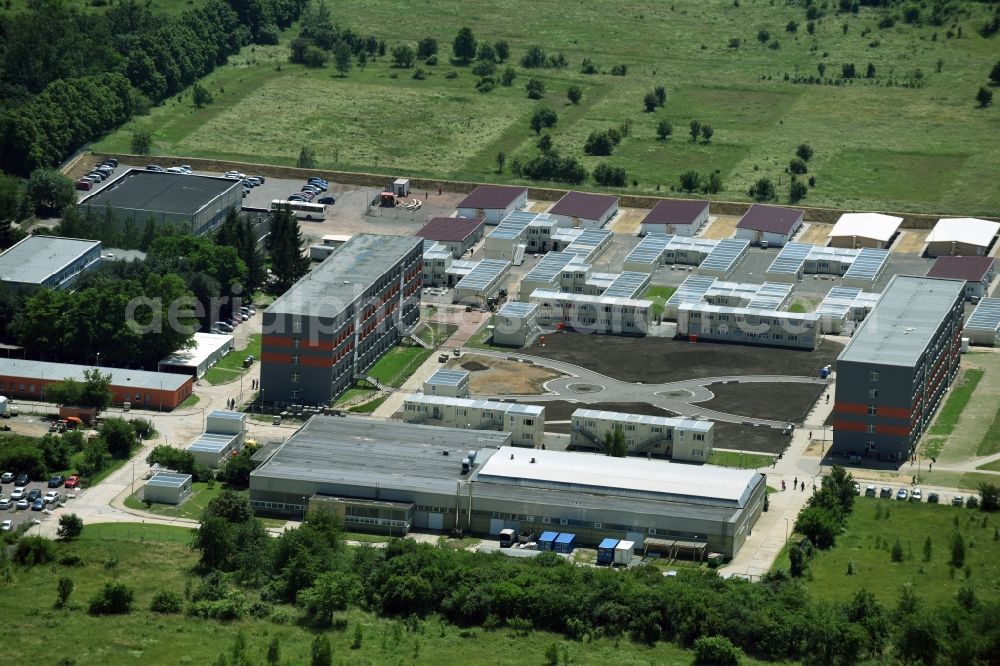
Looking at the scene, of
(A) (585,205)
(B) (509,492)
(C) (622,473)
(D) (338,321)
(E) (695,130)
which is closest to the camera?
(B) (509,492)

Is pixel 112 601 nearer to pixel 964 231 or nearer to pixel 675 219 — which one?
pixel 675 219

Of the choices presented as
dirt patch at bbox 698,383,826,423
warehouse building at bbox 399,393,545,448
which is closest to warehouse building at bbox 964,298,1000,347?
dirt patch at bbox 698,383,826,423

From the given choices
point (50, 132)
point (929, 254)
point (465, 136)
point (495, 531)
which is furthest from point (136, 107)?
point (495, 531)

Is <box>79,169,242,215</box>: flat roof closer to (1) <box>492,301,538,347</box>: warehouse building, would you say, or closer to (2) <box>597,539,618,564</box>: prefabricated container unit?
(1) <box>492,301,538,347</box>: warehouse building

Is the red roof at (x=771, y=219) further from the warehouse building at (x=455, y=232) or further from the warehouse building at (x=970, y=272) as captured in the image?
the warehouse building at (x=455, y=232)

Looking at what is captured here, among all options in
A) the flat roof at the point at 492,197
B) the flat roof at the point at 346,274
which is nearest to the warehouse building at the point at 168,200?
the flat roof at the point at 346,274

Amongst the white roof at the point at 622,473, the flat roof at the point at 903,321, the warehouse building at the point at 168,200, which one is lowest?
the warehouse building at the point at 168,200

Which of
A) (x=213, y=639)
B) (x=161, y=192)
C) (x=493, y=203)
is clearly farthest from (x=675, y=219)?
(x=213, y=639)
